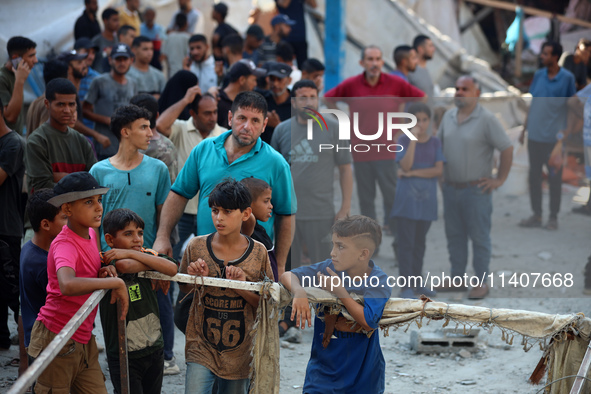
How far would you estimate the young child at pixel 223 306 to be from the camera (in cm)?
339

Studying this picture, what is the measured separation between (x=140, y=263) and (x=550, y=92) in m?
6.36

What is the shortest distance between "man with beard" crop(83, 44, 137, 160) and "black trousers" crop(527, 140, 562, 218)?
12.6 ft

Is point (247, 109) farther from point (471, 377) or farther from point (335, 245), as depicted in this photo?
point (471, 377)

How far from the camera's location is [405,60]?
854cm

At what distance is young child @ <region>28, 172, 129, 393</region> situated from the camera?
3242mm

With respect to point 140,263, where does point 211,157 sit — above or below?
above

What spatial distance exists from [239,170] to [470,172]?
1.36m

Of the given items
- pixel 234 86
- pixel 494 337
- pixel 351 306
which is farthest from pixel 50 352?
pixel 234 86

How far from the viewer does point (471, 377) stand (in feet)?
15.8

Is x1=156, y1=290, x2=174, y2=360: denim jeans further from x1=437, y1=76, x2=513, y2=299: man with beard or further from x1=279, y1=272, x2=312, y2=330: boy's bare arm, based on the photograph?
x1=437, y1=76, x2=513, y2=299: man with beard

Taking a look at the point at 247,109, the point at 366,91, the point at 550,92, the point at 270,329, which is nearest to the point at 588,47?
the point at 550,92

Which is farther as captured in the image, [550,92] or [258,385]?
[550,92]

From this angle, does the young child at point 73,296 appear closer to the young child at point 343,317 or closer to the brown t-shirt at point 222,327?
the brown t-shirt at point 222,327

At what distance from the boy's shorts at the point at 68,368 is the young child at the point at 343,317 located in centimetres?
103
